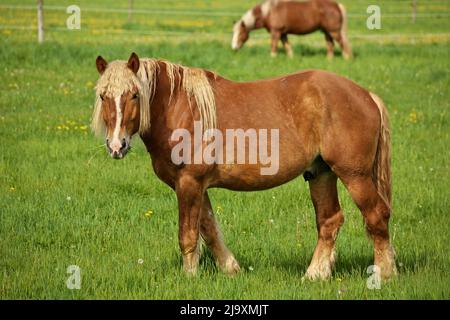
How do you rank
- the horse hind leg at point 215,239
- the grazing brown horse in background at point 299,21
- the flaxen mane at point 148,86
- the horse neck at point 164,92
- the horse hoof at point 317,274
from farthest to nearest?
the grazing brown horse in background at point 299,21, the horse hind leg at point 215,239, the horse hoof at point 317,274, the horse neck at point 164,92, the flaxen mane at point 148,86

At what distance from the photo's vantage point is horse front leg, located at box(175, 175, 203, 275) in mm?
6004

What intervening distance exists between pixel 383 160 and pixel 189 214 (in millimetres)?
1796

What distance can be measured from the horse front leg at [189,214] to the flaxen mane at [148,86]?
19.7 inches

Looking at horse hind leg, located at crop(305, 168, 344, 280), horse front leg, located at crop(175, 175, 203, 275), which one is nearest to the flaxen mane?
horse front leg, located at crop(175, 175, 203, 275)

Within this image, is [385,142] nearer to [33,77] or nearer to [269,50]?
[33,77]

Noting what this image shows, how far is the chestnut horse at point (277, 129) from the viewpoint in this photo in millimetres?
6062

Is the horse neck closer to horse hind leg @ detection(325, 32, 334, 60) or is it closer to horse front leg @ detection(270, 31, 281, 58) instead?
horse front leg @ detection(270, 31, 281, 58)

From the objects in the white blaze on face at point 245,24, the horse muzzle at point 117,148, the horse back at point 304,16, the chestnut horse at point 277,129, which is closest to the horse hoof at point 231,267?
the chestnut horse at point 277,129

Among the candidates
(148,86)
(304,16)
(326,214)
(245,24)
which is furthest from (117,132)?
(245,24)

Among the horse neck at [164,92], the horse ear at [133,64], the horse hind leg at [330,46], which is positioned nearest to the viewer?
the horse ear at [133,64]

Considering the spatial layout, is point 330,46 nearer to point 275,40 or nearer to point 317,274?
point 275,40

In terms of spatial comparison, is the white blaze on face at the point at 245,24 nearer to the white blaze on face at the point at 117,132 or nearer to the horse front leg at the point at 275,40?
the horse front leg at the point at 275,40

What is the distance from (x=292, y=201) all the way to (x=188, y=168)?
10.1ft

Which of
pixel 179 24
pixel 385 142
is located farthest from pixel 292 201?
pixel 179 24
